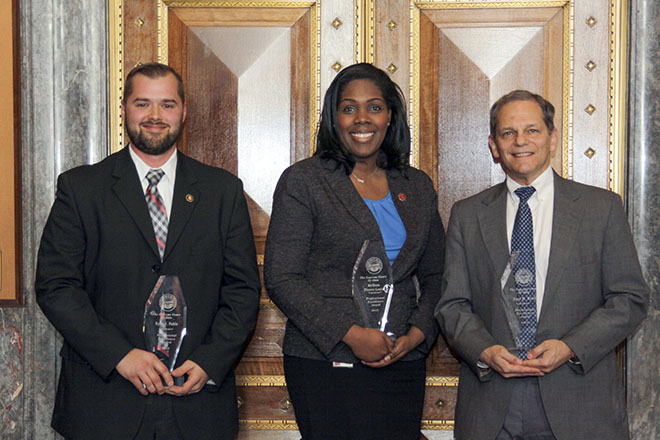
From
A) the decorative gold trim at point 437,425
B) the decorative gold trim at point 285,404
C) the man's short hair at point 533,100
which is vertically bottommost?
the decorative gold trim at point 437,425

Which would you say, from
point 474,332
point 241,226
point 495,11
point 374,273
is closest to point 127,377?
point 241,226

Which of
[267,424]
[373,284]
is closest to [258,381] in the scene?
[267,424]

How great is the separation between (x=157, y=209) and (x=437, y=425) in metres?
1.65

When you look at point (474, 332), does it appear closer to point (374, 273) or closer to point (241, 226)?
point (374, 273)

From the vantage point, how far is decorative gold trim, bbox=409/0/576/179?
3318 millimetres

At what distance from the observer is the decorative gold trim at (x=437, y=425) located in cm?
336

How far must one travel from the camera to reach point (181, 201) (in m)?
2.62

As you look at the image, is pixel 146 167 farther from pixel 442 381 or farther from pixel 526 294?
pixel 442 381

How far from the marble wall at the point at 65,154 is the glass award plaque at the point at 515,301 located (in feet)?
3.38

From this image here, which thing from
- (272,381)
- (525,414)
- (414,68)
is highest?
(414,68)

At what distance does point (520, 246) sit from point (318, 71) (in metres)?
1.30

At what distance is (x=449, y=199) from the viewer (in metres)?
3.38

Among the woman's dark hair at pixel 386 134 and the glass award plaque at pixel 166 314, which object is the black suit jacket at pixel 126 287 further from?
the woman's dark hair at pixel 386 134

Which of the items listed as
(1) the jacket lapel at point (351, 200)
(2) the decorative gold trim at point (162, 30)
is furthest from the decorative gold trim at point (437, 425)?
(2) the decorative gold trim at point (162, 30)
